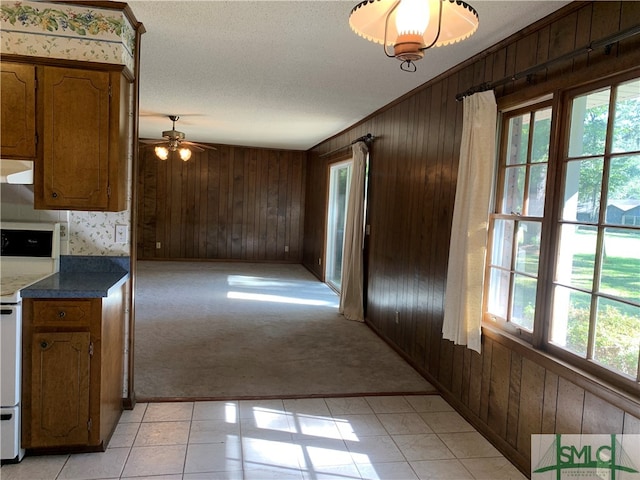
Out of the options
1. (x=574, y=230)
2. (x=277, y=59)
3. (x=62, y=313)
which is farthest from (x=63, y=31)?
(x=574, y=230)

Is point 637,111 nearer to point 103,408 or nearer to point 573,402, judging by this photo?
point 573,402

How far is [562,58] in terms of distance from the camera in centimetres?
214

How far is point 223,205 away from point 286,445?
702 centimetres

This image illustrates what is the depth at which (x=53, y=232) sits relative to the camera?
2.61 meters

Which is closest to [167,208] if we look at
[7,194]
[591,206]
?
A: [7,194]

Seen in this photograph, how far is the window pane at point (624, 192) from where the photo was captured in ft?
6.19

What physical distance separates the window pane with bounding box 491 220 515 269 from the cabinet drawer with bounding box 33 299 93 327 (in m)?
2.34

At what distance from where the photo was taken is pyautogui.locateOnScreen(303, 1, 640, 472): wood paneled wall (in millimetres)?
2020

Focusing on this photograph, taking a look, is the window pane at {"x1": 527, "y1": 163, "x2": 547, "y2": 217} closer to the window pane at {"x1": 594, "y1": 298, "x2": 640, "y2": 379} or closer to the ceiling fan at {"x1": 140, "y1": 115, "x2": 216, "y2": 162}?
the window pane at {"x1": 594, "y1": 298, "x2": 640, "y2": 379}

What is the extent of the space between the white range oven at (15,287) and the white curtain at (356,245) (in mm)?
3246

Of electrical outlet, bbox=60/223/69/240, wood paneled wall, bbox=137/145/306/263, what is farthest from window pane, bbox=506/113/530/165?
wood paneled wall, bbox=137/145/306/263

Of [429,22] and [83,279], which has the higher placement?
[429,22]

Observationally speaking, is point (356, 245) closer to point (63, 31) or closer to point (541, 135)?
point (541, 135)

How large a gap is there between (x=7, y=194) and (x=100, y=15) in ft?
3.86
